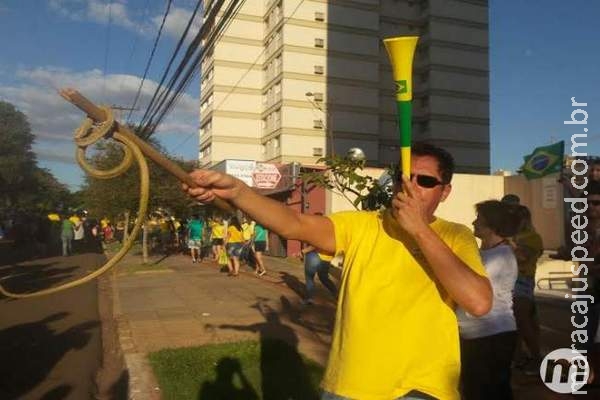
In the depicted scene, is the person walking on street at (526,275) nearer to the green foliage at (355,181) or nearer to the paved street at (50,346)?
the green foliage at (355,181)

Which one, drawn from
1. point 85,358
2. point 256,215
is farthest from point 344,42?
point 256,215

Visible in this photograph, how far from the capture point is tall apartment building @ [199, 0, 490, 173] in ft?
174

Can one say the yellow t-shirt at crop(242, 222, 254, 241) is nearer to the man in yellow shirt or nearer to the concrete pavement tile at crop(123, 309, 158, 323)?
the concrete pavement tile at crop(123, 309, 158, 323)

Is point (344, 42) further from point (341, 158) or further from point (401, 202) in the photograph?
point (401, 202)

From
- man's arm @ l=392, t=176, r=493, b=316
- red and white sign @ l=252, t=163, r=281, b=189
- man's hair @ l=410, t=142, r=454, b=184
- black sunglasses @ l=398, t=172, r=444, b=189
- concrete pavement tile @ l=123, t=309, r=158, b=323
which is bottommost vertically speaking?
concrete pavement tile @ l=123, t=309, r=158, b=323

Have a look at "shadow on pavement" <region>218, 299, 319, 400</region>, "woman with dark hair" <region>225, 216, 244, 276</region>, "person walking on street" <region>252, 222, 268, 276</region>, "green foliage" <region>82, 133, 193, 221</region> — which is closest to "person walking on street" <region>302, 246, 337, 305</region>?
"shadow on pavement" <region>218, 299, 319, 400</region>

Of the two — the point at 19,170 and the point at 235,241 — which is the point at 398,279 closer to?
the point at 235,241

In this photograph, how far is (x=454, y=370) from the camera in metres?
2.33

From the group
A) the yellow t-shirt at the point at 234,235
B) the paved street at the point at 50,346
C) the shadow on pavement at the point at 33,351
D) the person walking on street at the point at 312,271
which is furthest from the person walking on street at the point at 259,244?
the shadow on pavement at the point at 33,351

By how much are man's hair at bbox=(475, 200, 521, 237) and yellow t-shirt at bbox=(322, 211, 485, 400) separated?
1832mm

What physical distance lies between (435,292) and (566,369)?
3.94 m

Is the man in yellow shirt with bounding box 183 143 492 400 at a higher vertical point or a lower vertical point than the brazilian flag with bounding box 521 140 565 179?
lower

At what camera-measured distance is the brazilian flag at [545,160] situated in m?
18.8

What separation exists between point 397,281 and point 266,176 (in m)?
22.7
